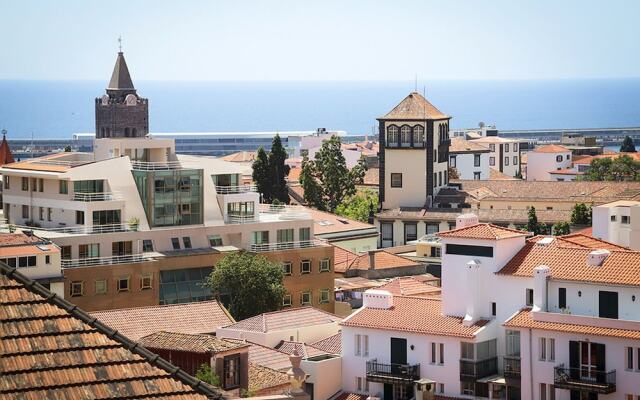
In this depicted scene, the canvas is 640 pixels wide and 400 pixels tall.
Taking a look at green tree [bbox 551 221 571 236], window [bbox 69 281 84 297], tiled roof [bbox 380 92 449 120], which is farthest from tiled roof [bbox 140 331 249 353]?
tiled roof [bbox 380 92 449 120]

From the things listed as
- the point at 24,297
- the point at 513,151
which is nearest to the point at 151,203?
the point at 24,297

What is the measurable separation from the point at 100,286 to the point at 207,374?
911 inches

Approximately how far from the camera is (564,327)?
1377 inches

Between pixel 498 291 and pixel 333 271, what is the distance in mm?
21475

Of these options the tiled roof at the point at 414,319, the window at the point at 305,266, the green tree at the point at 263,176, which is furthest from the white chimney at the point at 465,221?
the green tree at the point at 263,176

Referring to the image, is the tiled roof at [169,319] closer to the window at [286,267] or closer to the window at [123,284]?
the window at [123,284]

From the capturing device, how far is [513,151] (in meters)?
124

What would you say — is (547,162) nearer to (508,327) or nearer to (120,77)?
(120,77)

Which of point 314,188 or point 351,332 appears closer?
point 351,332

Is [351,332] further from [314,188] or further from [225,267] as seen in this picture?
[314,188]

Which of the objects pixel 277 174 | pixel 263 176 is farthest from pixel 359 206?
pixel 263 176

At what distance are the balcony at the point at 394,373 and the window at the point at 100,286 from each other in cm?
1740

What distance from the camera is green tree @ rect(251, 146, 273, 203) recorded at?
77.4 m

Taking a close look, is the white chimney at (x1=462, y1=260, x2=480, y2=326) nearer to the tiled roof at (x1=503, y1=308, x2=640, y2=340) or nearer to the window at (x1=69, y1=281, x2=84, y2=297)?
the tiled roof at (x1=503, y1=308, x2=640, y2=340)
